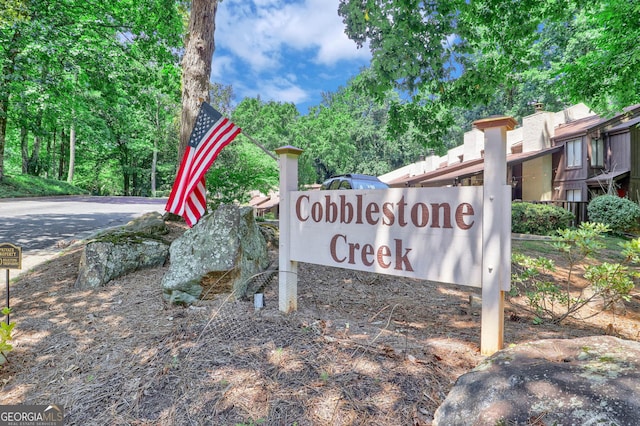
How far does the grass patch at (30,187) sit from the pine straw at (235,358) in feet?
57.9

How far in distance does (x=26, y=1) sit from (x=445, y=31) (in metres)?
8.27

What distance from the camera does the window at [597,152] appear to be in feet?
51.3

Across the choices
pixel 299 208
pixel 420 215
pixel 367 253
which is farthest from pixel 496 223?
pixel 299 208

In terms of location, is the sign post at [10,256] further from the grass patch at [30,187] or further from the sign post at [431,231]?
the grass patch at [30,187]

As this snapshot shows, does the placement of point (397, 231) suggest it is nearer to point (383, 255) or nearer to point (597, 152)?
point (383, 255)

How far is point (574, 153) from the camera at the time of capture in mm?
16281

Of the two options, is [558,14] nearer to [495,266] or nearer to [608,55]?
[608,55]

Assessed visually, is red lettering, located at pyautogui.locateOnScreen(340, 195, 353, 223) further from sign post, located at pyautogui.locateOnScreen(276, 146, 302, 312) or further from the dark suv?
the dark suv

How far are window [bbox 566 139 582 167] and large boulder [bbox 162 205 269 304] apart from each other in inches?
712

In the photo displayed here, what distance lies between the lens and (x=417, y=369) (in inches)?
85.1

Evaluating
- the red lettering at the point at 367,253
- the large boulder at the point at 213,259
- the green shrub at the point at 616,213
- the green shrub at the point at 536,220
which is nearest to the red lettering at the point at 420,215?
the red lettering at the point at 367,253

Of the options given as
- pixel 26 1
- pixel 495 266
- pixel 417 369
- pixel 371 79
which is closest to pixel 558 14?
pixel 371 79

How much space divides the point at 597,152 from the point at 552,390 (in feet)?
62.8

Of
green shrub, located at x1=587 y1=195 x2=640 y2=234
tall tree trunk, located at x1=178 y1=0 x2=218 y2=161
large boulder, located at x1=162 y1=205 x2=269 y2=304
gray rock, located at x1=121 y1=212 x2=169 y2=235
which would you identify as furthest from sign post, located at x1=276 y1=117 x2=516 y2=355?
green shrub, located at x1=587 y1=195 x2=640 y2=234
